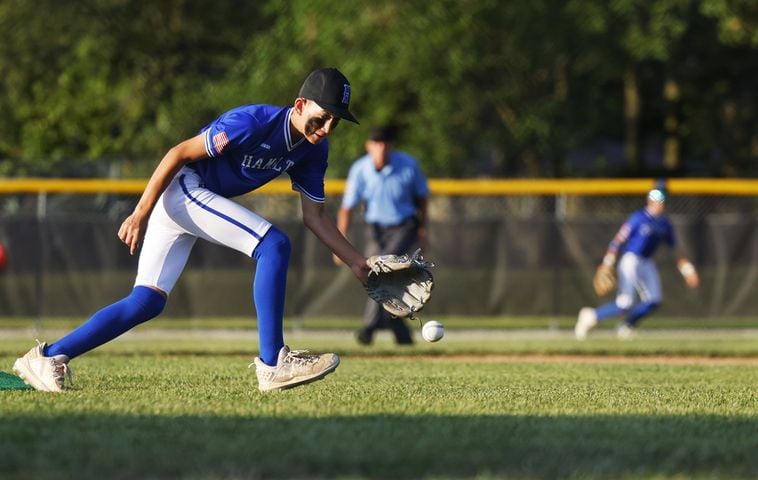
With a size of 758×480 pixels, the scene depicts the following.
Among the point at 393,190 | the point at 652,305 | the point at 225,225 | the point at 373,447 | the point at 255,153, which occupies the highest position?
the point at 255,153

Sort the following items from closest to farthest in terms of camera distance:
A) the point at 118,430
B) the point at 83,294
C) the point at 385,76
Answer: the point at 118,430, the point at 83,294, the point at 385,76

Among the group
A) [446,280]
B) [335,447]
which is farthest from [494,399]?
[446,280]

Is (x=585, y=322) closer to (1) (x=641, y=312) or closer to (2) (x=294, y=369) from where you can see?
(1) (x=641, y=312)

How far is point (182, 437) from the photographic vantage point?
495 cm

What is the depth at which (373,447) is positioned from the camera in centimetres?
476

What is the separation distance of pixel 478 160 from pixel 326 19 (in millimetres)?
3930

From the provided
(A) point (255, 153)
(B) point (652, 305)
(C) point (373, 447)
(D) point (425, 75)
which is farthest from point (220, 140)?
(D) point (425, 75)

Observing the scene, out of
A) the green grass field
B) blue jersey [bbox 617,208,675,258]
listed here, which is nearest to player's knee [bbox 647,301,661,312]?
blue jersey [bbox 617,208,675,258]

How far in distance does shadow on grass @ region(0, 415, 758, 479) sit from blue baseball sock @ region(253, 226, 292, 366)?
107 cm

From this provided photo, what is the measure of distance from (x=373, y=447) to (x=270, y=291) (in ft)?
6.31

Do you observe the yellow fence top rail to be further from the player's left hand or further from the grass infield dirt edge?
the player's left hand

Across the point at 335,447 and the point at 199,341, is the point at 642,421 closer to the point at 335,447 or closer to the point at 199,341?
the point at 335,447

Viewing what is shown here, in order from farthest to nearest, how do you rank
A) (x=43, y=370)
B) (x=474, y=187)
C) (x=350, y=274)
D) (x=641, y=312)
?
(x=474, y=187) → (x=350, y=274) → (x=641, y=312) → (x=43, y=370)

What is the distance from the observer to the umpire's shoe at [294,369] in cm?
652
